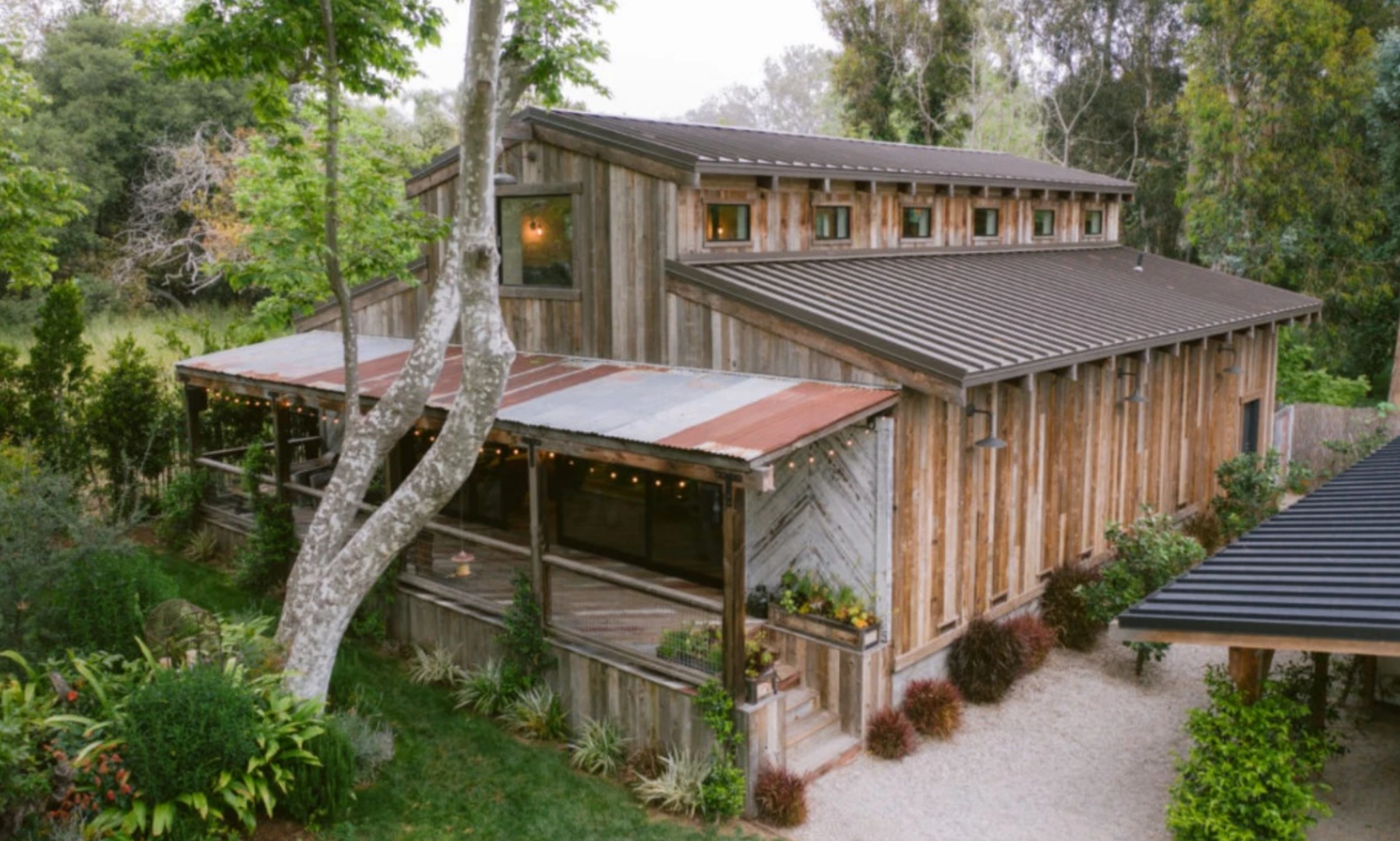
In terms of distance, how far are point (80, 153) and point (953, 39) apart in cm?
2611

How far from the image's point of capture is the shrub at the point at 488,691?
9984 millimetres

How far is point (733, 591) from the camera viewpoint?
8375 mm

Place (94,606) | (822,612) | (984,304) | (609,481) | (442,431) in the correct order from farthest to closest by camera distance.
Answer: (609,481) < (984,304) < (822,612) < (442,431) < (94,606)

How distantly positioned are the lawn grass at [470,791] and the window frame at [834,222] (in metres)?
7.05

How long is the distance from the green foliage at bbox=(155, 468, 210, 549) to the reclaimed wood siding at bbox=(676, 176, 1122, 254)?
8.39 metres

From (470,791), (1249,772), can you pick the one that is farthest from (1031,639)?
(470,791)

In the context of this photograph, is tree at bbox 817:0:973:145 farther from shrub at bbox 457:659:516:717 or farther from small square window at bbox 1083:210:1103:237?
shrub at bbox 457:659:516:717

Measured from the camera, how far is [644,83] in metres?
124

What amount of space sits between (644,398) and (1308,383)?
21.1 m

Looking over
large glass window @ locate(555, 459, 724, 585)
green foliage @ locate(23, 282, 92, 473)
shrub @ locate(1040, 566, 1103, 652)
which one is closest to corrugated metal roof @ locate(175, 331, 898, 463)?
large glass window @ locate(555, 459, 724, 585)

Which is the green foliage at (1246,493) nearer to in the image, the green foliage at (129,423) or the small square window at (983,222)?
the small square window at (983,222)

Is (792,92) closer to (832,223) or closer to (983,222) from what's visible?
(983,222)

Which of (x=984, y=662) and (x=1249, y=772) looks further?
(x=984, y=662)

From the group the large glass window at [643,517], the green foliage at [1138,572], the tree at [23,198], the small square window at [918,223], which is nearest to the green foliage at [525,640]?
the large glass window at [643,517]
